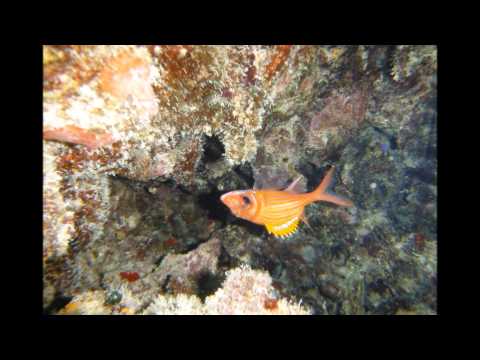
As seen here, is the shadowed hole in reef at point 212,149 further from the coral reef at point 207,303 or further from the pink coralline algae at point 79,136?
the coral reef at point 207,303

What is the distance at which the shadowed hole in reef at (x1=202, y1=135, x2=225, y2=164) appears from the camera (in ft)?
11.9

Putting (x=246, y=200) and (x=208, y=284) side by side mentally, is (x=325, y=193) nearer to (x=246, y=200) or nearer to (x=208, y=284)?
(x=246, y=200)

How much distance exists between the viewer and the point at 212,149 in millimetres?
3799

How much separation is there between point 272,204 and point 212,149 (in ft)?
4.81

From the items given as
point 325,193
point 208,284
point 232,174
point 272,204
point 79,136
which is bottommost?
point 208,284

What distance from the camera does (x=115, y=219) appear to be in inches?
132

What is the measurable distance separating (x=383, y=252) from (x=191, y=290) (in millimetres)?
4095

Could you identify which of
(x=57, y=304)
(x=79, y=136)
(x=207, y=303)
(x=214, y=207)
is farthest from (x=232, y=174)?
(x=57, y=304)

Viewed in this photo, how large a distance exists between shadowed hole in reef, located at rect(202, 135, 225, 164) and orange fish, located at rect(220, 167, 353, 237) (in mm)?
1110

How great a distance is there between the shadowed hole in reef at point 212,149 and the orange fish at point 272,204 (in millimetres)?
1110

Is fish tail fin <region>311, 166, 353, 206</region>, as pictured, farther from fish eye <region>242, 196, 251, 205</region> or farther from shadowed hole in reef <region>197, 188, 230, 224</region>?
shadowed hole in reef <region>197, 188, 230, 224</region>

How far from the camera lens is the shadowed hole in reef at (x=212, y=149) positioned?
3.63m
